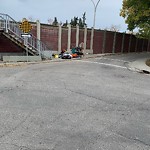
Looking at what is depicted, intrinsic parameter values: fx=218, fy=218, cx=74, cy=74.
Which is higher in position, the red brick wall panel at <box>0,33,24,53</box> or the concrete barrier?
the red brick wall panel at <box>0,33,24,53</box>

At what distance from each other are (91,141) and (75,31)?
964 inches

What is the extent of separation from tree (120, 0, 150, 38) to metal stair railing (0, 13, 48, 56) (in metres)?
11.2

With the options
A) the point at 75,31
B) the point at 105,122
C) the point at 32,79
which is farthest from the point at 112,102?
the point at 75,31

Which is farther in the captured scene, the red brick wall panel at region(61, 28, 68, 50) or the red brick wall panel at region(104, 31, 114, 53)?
the red brick wall panel at region(104, 31, 114, 53)

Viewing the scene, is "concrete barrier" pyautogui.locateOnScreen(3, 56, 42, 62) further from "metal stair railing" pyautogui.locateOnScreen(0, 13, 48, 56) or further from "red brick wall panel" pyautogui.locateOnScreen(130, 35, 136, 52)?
"red brick wall panel" pyautogui.locateOnScreen(130, 35, 136, 52)

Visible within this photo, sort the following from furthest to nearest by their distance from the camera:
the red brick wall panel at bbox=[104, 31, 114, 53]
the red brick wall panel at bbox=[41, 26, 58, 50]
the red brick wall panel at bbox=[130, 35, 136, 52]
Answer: the red brick wall panel at bbox=[130, 35, 136, 52], the red brick wall panel at bbox=[104, 31, 114, 53], the red brick wall panel at bbox=[41, 26, 58, 50]

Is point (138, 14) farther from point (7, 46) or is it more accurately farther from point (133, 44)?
point (133, 44)

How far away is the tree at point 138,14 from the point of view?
76.8 feet

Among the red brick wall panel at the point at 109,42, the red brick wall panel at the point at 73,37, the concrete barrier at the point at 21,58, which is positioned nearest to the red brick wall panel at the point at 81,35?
the red brick wall panel at the point at 73,37

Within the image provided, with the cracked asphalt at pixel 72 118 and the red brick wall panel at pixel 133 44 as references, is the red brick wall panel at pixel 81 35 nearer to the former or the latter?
the red brick wall panel at pixel 133 44

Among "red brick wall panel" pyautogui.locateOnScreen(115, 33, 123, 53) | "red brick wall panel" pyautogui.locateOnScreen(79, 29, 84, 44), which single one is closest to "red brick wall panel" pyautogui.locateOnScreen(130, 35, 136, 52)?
"red brick wall panel" pyautogui.locateOnScreen(115, 33, 123, 53)

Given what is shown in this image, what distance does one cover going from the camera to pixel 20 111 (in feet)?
19.3

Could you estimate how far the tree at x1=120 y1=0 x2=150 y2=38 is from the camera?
2342 centimetres

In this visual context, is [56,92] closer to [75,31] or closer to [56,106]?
[56,106]
